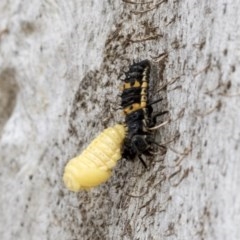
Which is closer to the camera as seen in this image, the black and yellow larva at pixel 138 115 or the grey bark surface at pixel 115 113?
the grey bark surface at pixel 115 113

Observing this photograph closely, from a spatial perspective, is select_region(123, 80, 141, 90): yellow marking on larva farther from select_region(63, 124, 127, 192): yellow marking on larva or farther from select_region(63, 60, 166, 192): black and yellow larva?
select_region(63, 124, 127, 192): yellow marking on larva

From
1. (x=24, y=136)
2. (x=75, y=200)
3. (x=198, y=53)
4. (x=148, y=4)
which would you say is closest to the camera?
(x=198, y=53)

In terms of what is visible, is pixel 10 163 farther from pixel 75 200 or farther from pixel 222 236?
pixel 222 236

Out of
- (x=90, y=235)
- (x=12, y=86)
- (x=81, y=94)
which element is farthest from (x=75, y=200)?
(x=12, y=86)

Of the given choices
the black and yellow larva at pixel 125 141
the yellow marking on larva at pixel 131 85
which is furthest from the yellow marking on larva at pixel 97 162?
the yellow marking on larva at pixel 131 85

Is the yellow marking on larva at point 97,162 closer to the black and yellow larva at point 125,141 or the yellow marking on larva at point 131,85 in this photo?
the black and yellow larva at point 125,141

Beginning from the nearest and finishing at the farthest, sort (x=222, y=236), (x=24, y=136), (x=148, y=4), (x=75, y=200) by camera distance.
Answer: (x=222, y=236)
(x=148, y=4)
(x=75, y=200)
(x=24, y=136)
